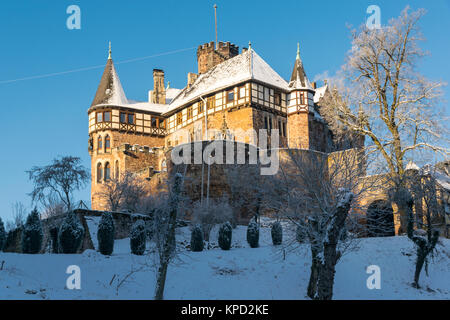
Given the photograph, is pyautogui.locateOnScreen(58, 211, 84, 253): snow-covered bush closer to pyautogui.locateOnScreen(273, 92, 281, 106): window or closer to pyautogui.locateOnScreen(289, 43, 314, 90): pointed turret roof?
pyautogui.locateOnScreen(273, 92, 281, 106): window

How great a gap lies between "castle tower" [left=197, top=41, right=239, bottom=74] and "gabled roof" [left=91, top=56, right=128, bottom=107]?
9.64 m

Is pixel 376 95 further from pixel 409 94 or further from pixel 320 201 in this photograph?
pixel 320 201

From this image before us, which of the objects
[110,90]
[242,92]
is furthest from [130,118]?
[242,92]

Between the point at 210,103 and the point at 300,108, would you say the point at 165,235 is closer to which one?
the point at 210,103

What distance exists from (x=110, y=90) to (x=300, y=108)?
1875 centimetres

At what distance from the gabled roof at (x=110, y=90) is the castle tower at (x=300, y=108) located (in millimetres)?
16466

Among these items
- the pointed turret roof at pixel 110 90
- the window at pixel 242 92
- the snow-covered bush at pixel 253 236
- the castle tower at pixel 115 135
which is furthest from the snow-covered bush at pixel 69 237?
the pointed turret roof at pixel 110 90

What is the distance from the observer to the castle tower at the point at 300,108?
142 ft

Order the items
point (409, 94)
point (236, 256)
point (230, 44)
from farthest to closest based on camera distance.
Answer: point (230, 44) → point (409, 94) → point (236, 256)

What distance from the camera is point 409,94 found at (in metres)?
27.0

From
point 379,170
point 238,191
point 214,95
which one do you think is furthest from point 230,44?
point 379,170

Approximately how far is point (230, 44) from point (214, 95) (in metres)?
12.0

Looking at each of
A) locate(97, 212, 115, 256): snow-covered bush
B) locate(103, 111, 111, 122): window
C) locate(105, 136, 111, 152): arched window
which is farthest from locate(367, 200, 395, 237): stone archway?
locate(103, 111, 111, 122): window
